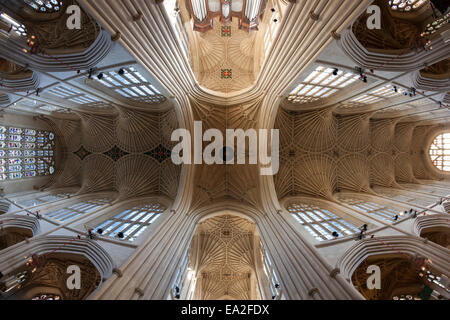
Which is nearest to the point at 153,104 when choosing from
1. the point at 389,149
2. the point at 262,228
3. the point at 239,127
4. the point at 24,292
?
the point at 239,127

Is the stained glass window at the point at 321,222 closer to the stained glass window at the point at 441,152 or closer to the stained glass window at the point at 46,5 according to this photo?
the stained glass window at the point at 441,152

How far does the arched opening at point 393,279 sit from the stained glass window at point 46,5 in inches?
728

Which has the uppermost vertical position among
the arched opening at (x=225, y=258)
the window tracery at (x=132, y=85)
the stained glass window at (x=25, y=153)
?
the window tracery at (x=132, y=85)

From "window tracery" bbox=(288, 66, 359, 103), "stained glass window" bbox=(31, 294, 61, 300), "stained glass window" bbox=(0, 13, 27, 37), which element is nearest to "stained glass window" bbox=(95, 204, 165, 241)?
"stained glass window" bbox=(31, 294, 61, 300)

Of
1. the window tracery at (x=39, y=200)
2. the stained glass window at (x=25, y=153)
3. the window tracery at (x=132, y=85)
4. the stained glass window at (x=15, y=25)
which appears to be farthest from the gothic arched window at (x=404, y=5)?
the stained glass window at (x=25, y=153)

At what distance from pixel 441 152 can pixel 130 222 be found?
2366 cm

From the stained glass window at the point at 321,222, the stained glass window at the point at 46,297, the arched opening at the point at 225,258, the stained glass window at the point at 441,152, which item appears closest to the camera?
the stained glass window at the point at 46,297

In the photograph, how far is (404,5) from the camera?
9.71 m

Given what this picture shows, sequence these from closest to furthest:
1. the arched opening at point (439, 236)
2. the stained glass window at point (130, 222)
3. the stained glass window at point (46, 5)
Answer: the stained glass window at point (46, 5)
the arched opening at point (439, 236)
the stained glass window at point (130, 222)

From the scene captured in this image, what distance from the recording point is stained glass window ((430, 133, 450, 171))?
52.3ft

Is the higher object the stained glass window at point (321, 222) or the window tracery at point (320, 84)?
the window tracery at point (320, 84)

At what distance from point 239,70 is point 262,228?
14.1 metres

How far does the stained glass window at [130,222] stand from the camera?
35.2ft

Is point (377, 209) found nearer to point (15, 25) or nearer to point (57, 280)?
point (57, 280)
